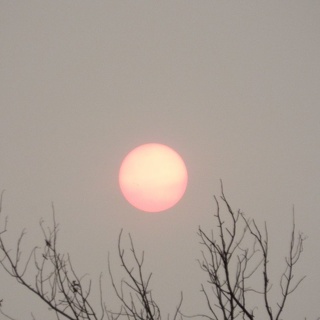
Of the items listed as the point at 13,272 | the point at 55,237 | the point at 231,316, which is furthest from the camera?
the point at 55,237

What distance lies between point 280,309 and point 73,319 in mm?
1691

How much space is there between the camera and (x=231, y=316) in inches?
138

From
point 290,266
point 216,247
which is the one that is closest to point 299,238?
point 290,266

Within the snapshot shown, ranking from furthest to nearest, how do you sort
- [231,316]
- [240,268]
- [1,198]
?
[1,198]
[240,268]
[231,316]

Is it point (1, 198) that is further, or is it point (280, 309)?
point (1, 198)

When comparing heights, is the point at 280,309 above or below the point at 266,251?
below

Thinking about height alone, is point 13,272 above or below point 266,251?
below

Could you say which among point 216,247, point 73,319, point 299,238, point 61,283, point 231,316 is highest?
point 299,238

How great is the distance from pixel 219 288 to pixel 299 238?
1.20 meters

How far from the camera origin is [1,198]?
16.6ft

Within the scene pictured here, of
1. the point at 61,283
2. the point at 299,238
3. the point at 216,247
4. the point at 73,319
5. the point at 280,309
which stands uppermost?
the point at 299,238

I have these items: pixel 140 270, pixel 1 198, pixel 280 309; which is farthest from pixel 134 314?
pixel 1 198

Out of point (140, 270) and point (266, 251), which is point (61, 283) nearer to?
point (140, 270)

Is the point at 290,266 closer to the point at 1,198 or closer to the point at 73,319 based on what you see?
the point at 73,319
